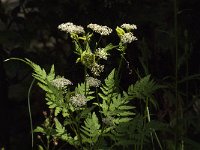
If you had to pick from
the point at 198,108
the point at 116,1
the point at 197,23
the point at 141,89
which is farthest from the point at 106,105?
the point at 197,23

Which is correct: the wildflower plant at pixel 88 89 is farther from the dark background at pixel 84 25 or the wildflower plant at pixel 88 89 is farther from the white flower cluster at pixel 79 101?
the dark background at pixel 84 25

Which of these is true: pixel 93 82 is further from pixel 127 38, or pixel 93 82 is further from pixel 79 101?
pixel 127 38

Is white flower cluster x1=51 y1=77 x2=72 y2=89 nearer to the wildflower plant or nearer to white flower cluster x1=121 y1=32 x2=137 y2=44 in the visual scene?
the wildflower plant

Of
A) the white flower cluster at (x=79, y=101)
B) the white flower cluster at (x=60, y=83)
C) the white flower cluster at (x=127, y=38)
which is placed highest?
the white flower cluster at (x=127, y=38)

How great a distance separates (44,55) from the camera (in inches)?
147

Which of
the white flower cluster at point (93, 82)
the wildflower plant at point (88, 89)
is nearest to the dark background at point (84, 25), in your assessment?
the wildflower plant at point (88, 89)

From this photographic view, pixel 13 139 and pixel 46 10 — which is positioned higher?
pixel 46 10

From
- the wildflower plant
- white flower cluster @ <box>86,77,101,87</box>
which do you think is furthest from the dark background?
white flower cluster @ <box>86,77,101,87</box>

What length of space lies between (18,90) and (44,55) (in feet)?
Result: 3.35

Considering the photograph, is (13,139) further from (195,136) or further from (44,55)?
(195,136)

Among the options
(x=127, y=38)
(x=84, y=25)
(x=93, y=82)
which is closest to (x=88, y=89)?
(x=93, y=82)

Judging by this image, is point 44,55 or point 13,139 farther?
point 13,139

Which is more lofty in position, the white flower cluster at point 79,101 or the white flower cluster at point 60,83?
the white flower cluster at point 60,83

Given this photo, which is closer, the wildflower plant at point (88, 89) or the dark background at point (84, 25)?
the wildflower plant at point (88, 89)
